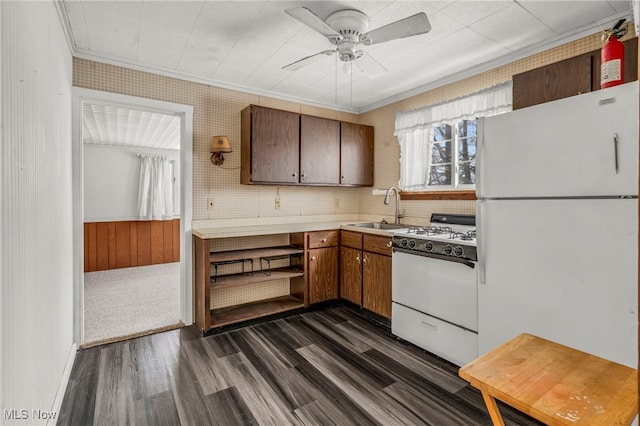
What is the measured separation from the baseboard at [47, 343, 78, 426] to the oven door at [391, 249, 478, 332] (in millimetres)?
2423

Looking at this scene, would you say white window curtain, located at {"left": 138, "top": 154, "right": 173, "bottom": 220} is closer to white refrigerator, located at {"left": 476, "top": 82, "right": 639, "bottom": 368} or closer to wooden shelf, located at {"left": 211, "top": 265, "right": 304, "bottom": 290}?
wooden shelf, located at {"left": 211, "top": 265, "right": 304, "bottom": 290}

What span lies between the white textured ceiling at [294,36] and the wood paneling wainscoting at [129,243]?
418cm

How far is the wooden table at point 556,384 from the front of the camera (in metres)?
0.82

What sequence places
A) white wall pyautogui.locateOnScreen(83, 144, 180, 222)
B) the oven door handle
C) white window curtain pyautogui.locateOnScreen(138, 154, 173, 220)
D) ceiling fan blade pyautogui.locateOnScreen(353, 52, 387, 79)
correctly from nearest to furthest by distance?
1. the oven door handle
2. ceiling fan blade pyautogui.locateOnScreen(353, 52, 387, 79)
3. white wall pyautogui.locateOnScreen(83, 144, 180, 222)
4. white window curtain pyautogui.locateOnScreen(138, 154, 173, 220)

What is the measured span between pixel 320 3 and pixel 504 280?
2038 millimetres

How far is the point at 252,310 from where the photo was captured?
3291mm

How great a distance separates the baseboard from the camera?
5.74 feet

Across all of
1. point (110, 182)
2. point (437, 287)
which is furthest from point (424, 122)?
point (110, 182)

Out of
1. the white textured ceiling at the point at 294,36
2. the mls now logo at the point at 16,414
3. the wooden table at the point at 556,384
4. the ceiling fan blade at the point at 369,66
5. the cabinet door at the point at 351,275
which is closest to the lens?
the wooden table at the point at 556,384

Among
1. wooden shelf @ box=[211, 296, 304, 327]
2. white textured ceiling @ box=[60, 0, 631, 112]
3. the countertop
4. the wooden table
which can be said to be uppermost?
white textured ceiling @ box=[60, 0, 631, 112]

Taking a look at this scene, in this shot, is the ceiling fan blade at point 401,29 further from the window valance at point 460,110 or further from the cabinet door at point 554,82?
the window valance at point 460,110

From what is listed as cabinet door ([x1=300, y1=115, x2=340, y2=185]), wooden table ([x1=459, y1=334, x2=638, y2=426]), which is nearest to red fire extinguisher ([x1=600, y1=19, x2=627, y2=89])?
wooden table ([x1=459, y1=334, x2=638, y2=426])

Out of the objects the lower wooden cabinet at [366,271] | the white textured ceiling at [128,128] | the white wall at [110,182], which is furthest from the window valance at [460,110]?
the white wall at [110,182]

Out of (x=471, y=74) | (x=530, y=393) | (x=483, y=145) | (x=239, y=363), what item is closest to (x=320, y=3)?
(x=483, y=145)
